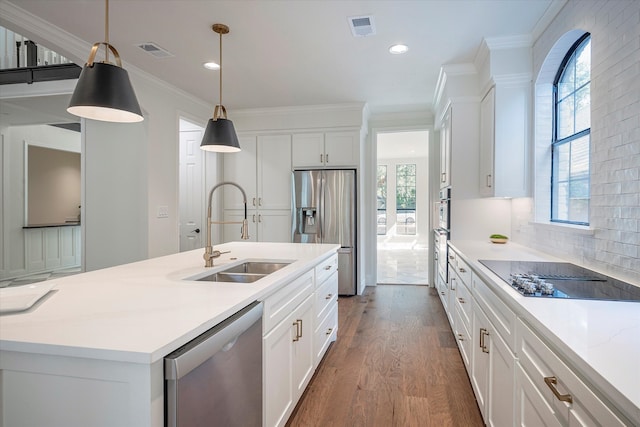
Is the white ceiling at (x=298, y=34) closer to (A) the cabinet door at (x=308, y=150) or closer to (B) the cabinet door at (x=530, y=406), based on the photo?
(A) the cabinet door at (x=308, y=150)

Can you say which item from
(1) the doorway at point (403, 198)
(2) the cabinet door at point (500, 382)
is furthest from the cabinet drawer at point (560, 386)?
(1) the doorway at point (403, 198)

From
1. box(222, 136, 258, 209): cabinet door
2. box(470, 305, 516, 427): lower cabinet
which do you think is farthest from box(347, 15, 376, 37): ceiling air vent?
box(222, 136, 258, 209): cabinet door

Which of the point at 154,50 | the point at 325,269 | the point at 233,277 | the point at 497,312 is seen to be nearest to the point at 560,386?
the point at 497,312

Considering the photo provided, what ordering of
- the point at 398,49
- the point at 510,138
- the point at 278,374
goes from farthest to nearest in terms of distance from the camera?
the point at 398,49 < the point at 510,138 < the point at 278,374

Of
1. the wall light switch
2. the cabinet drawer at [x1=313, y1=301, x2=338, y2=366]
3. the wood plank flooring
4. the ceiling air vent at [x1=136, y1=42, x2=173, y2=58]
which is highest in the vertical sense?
the ceiling air vent at [x1=136, y1=42, x2=173, y2=58]

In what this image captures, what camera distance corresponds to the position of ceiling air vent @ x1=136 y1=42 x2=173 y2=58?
3055 mm

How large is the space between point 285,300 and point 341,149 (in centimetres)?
338

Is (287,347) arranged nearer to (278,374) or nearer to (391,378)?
(278,374)

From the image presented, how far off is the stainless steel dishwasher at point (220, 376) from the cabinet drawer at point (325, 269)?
40.6 inches

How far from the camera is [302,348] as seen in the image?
2088 mm

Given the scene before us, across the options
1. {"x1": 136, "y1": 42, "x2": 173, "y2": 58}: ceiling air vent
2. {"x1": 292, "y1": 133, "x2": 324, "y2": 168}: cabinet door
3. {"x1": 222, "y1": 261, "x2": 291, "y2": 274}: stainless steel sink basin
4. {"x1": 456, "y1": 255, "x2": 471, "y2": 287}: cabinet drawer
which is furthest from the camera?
{"x1": 292, "y1": 133, "x2": 324, "y2": 168}: cabinet door

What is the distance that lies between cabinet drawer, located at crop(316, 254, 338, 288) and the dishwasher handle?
1.05 metres

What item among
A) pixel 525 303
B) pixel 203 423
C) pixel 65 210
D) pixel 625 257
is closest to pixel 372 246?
pixel 625 257

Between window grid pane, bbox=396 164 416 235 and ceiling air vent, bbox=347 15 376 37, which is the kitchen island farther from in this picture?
window grid pane, bbox=396 164 416 235
